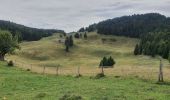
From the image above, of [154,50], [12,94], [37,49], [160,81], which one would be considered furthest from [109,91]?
[37,49]

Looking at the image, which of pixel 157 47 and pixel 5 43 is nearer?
pixel 5 43

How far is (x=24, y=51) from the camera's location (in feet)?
616

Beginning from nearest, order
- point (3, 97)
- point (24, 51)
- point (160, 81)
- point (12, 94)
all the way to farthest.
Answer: point (3, 97) → point (12, 94) → point (160, 81) → point (24, 51)

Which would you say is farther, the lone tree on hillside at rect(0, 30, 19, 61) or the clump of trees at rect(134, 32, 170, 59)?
the clump of trees at rect(134, 32, 170, 59)

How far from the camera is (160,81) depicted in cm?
3891

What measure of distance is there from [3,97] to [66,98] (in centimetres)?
585

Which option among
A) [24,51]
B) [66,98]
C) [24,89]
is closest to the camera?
[66,98]

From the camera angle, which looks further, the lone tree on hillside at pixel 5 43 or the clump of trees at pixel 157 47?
the clump of trees at pixel 157 47

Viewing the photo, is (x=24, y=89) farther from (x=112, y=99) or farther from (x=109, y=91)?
(x=112, y=99)

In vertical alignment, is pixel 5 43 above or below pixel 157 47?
above

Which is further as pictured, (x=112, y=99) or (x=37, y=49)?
(x=37, y=49)

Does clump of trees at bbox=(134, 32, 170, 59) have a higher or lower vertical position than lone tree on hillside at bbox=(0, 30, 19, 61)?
lower

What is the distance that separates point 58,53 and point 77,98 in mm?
176180

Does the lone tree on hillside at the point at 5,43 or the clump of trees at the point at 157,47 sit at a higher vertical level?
the lone tree on hillside at the point at 5,43
